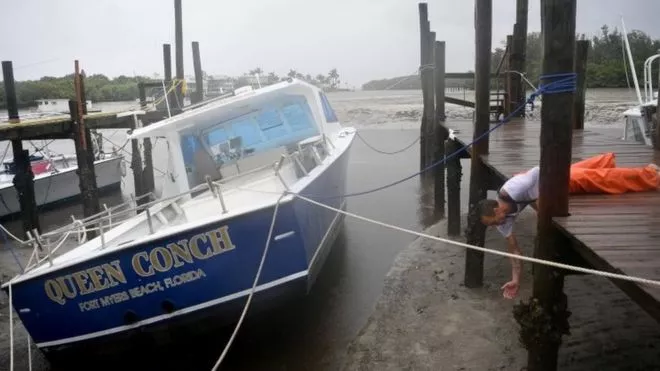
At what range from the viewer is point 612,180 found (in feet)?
16.6

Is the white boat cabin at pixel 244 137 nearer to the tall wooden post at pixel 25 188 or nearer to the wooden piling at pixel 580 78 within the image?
the wooden piling at pixel 580 78

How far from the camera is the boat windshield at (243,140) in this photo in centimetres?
881

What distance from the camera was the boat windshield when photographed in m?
8.81

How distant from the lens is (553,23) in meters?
3.85

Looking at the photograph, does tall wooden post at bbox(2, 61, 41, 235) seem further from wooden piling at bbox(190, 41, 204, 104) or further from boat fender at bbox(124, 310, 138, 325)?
boat fender at bbox(124, 310, 138, 325)

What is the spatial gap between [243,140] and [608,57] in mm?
51092

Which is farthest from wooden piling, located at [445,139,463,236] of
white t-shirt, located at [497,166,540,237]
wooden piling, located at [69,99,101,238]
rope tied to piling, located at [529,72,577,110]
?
wooden piling, located at [69,99,101,238]

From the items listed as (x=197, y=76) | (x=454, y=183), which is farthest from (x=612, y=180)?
(x=197, y=76)

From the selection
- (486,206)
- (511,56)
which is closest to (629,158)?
(486,206)

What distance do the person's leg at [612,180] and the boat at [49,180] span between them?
16424 millimetres

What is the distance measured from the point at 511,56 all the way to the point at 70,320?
11.3m

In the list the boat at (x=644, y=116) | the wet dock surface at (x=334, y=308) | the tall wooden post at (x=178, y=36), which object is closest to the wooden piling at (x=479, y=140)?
the wet dock surface at (x=334, y=308)

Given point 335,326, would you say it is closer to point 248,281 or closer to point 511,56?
point 248,281

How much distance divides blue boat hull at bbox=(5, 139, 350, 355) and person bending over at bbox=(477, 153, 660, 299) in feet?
7.52
